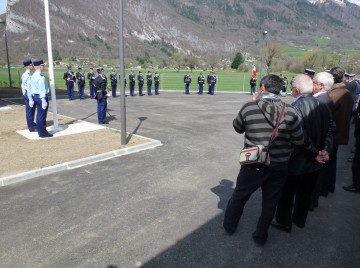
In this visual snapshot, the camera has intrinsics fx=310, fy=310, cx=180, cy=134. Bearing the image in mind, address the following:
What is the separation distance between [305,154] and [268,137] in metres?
0.72

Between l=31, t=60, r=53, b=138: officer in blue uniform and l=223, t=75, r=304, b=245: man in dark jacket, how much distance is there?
6443mm

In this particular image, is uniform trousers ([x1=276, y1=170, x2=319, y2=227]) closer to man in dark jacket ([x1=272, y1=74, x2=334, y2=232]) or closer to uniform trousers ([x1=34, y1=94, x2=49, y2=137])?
man in dark jacket ([x1=272, y1=74, x2=334, y2=232])

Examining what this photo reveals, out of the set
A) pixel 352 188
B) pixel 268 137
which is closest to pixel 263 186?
pixel 268 137

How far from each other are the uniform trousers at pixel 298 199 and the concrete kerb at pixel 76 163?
404cm

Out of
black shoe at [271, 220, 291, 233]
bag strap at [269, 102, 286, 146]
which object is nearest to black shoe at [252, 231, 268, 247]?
black shoe at [271, 220, 291, 233]

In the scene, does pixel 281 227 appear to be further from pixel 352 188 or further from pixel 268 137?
pixel 352 188

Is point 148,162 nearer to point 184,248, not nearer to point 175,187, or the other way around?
point 175,187

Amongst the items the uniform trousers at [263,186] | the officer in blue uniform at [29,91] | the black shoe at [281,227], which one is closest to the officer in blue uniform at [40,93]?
the officer in blue uniform at [29,91]

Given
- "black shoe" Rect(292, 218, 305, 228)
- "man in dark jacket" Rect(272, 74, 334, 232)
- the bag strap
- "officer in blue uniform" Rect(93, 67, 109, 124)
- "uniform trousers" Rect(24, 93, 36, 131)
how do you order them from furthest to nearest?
"officer in blue uniform" Rect(93, 67, 109, 124) → "uniform trousers" Rect(24, 93, 36, 131) → "black shoe" Rect(292, 218, 305, 228) → "man in dark jacket" Rect(272, 74, 334, 232) → the bag strap

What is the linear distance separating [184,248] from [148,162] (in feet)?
10.5

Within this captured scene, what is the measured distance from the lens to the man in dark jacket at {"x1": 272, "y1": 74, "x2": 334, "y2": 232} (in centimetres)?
380

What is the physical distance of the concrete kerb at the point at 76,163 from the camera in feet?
18.1

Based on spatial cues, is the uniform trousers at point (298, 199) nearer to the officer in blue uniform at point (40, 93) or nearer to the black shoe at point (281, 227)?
the black shoe at point (281, 227)

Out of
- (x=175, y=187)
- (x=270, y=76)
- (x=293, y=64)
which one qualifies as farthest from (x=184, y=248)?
(x=293, y=64)
